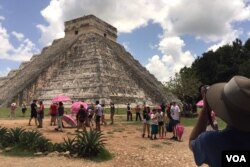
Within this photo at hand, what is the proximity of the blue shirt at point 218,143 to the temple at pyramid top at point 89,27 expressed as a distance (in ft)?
150

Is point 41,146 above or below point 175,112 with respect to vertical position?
below

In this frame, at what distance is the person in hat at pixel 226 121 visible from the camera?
2.35m

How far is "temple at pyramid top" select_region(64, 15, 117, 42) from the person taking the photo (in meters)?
47.9

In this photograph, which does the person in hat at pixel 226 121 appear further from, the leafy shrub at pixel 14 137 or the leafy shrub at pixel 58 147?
the leafy shrub at pixel 14 137

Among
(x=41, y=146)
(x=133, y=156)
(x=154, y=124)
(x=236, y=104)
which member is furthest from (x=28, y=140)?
(x=236, y=104)

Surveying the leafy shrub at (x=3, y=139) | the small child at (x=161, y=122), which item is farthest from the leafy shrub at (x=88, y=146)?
the small child at (x=161, y=122)

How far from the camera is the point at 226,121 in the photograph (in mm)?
2475

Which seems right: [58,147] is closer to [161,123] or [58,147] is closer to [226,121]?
[161,123]

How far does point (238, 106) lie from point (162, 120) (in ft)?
48.0

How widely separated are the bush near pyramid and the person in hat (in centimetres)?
3212

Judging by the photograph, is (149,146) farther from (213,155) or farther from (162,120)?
(213,155)

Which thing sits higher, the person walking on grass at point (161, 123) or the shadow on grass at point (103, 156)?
the person walking on grass at point (161, 123)

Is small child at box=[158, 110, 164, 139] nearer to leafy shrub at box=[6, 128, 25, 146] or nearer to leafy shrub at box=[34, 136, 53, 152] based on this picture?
leafy shrub at box=[34, 136, 53, 152]

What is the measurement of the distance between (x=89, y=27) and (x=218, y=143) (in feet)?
152
